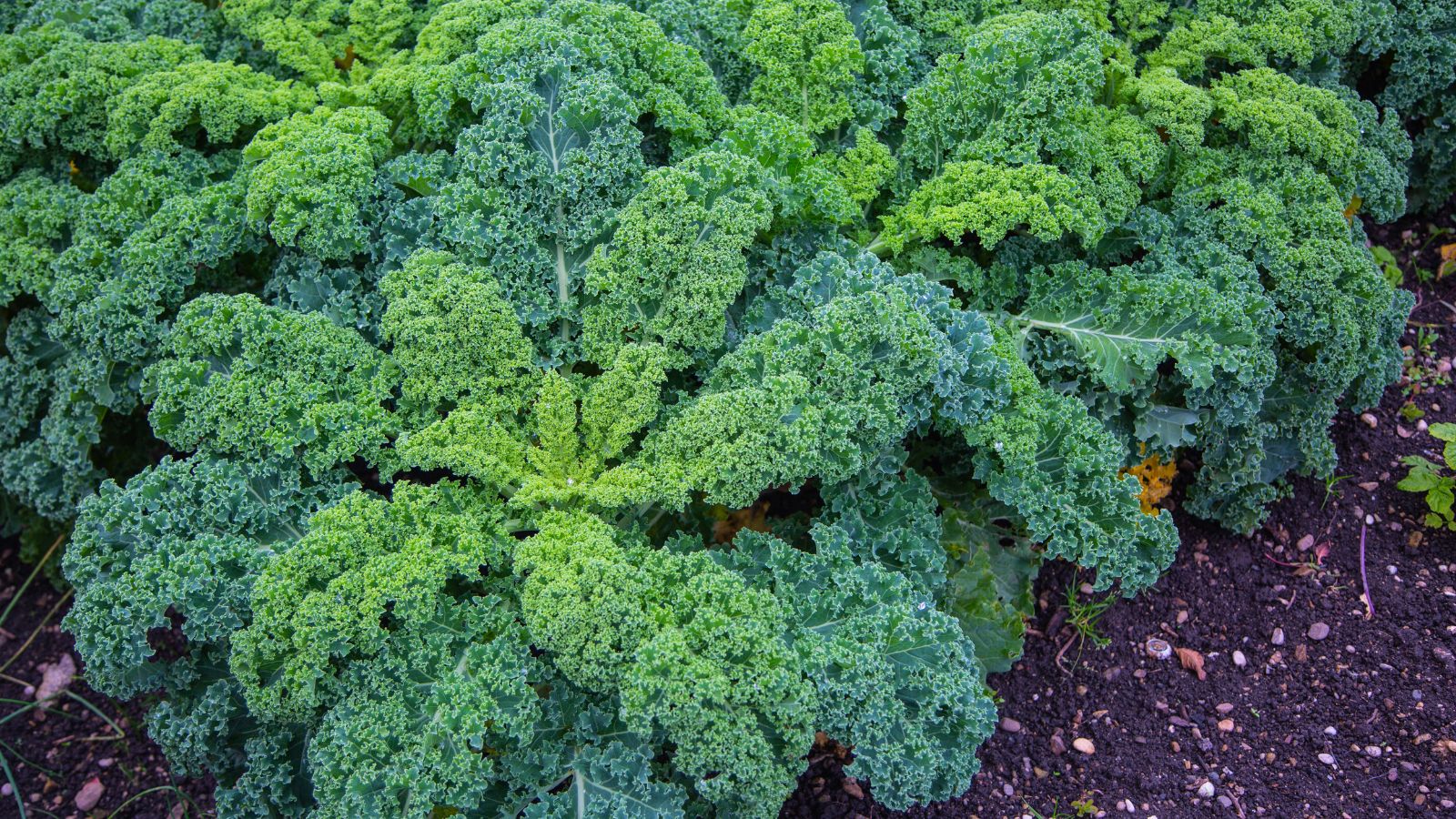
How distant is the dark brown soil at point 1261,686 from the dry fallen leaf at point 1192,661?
0.7 inches

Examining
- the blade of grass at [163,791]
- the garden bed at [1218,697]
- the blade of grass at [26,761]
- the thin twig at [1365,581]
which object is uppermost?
the thin twig at [1365,581]

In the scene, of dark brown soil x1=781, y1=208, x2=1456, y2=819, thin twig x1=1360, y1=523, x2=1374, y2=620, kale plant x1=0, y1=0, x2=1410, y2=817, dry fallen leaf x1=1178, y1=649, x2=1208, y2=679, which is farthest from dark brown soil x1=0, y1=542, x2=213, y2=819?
thin twig x1=1360, y1=523, x2=1374, y2=620

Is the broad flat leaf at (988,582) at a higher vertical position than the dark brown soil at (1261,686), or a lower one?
higher

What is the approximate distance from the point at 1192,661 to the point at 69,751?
4616 millimetres

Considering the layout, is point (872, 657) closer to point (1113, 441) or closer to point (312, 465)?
point (1113, 441)

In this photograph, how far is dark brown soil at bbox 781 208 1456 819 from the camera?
406 centimetres

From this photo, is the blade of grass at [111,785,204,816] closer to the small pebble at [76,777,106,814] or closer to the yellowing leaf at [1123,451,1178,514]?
the small pebble at [76,777,106,814]

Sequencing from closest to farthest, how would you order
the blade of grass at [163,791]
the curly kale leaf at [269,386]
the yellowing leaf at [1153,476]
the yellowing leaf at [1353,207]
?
1. the curly kale leaf at [269,386]
2. the blade of grass at [163,791]
3. the yellowing leaf at [1153,476]
4. the yellowing leaf at [1353,207]

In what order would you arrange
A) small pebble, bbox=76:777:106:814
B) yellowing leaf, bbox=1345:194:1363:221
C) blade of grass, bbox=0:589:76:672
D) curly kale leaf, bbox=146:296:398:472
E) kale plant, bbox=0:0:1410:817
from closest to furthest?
kale plant, bbox=0:0:1410:817 < curly kale leaf, bbox=146:296:398:472 < small pebble, bbox=76:777:106:814 < blade of grass, bbox=0:589:76:672 < yellowing leaf, bbox=1345:194:1363:221

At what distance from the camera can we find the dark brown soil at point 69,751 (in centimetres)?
440

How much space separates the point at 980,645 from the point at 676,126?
7.53 feet

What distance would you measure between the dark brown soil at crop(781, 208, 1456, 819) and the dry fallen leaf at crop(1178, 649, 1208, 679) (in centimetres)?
2

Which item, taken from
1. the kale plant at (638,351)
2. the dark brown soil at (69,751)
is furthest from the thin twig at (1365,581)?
the dark brown soil at (69,751)

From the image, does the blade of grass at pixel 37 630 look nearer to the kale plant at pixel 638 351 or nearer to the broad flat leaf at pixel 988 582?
the kale plant at pixel 638 351
